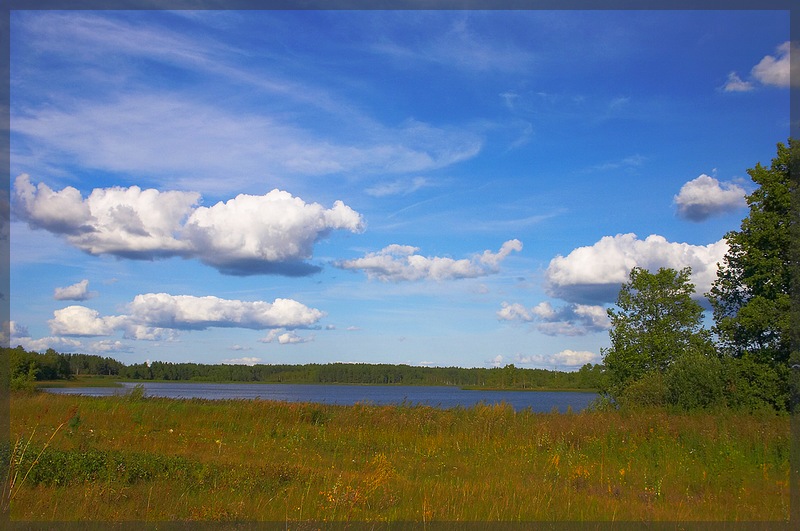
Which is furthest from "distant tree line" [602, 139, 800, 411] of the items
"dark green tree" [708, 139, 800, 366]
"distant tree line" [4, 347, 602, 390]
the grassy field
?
"distant tree line" [4, 347, 602, 390]

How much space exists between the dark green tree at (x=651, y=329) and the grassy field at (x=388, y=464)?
22659 mm

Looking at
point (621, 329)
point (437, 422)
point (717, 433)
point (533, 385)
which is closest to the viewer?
point (717, 433)

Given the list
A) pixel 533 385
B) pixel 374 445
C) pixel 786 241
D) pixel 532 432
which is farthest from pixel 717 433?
pixel 533 385

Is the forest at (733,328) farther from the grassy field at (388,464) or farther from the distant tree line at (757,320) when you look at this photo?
the grassy field at (388,464)

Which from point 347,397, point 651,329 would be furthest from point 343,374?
point 651,329

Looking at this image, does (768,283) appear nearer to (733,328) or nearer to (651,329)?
(733,328)

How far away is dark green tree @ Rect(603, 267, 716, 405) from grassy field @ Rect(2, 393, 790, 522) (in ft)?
74.3

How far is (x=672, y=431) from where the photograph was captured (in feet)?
50.2

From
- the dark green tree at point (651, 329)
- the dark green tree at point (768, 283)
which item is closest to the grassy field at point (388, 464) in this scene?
the dark green tree at point (768, 283)

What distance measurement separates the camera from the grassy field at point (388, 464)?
7.88 meters

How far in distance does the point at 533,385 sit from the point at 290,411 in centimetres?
14787

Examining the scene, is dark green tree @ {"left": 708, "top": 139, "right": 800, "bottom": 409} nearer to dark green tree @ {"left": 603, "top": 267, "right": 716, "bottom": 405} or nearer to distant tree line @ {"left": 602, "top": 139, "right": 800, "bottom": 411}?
distant tree line @ {"left": 602, "top": 139, "right": 800, "bottom": 411}

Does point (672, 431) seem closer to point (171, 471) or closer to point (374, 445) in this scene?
point (374, 445)

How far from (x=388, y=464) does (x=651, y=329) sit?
33839mm
